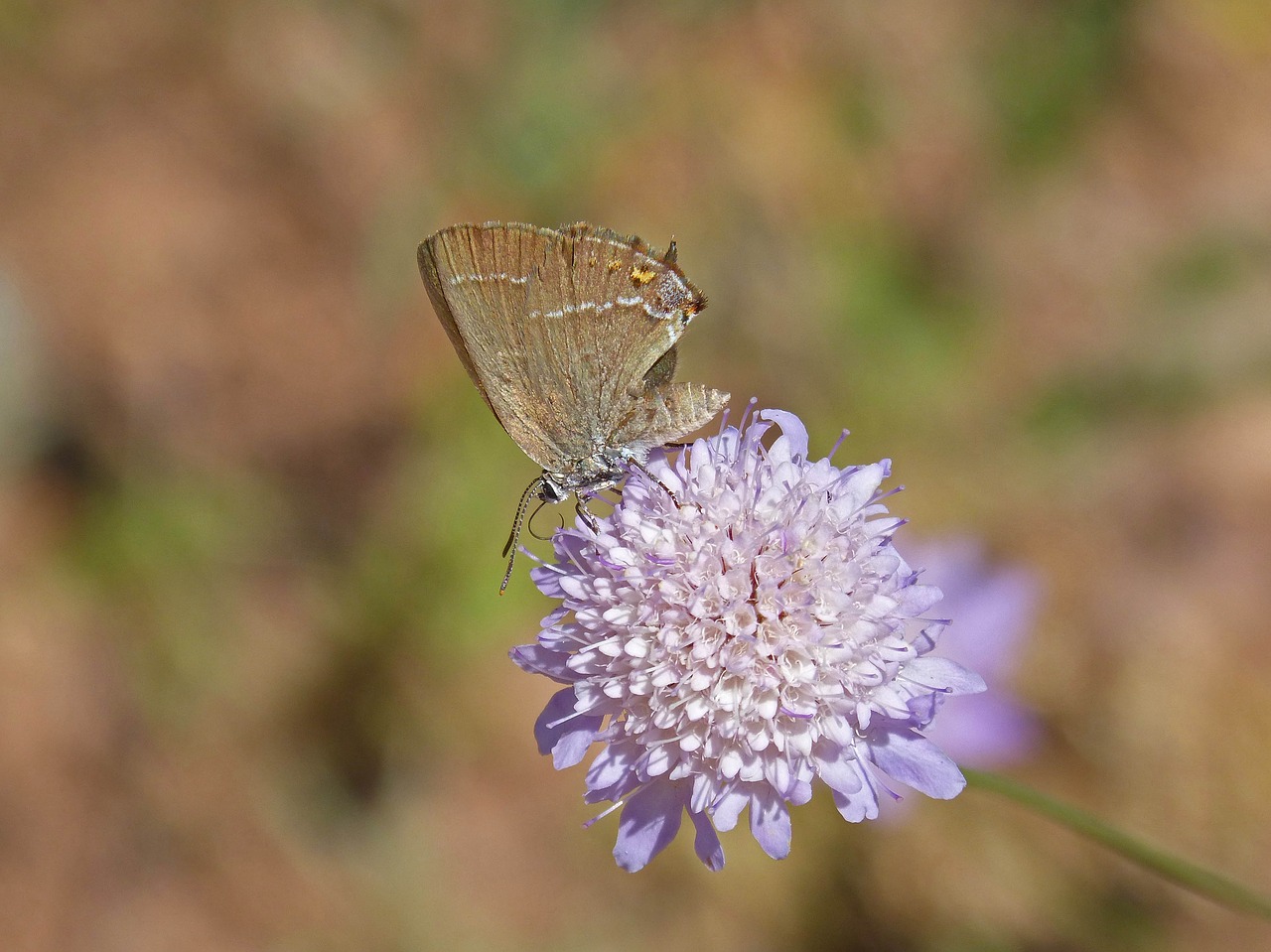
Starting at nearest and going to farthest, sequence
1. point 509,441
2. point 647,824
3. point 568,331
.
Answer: point 647,824 < point 568,331 < point 509,441

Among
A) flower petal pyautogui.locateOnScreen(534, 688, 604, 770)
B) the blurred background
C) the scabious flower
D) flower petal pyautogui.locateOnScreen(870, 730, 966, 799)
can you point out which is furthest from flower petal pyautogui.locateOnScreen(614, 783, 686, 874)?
the blurred background

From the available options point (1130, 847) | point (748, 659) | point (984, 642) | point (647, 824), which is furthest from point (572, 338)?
point (984, 642)

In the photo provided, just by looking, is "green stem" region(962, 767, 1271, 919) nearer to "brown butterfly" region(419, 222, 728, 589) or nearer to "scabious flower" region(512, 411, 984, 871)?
"scabious flower" region(512, 411, 984, 871)

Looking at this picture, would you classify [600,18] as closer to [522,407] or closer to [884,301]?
[884,301]

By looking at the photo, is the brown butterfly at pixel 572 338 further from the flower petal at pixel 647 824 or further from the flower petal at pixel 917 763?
the flower petal at pixel 917 763

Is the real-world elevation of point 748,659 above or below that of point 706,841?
above

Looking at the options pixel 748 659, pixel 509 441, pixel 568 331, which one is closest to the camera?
pixel 748 659

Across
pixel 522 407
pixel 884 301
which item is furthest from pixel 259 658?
pixel 884 301

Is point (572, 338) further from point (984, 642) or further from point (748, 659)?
point (984, 642)
